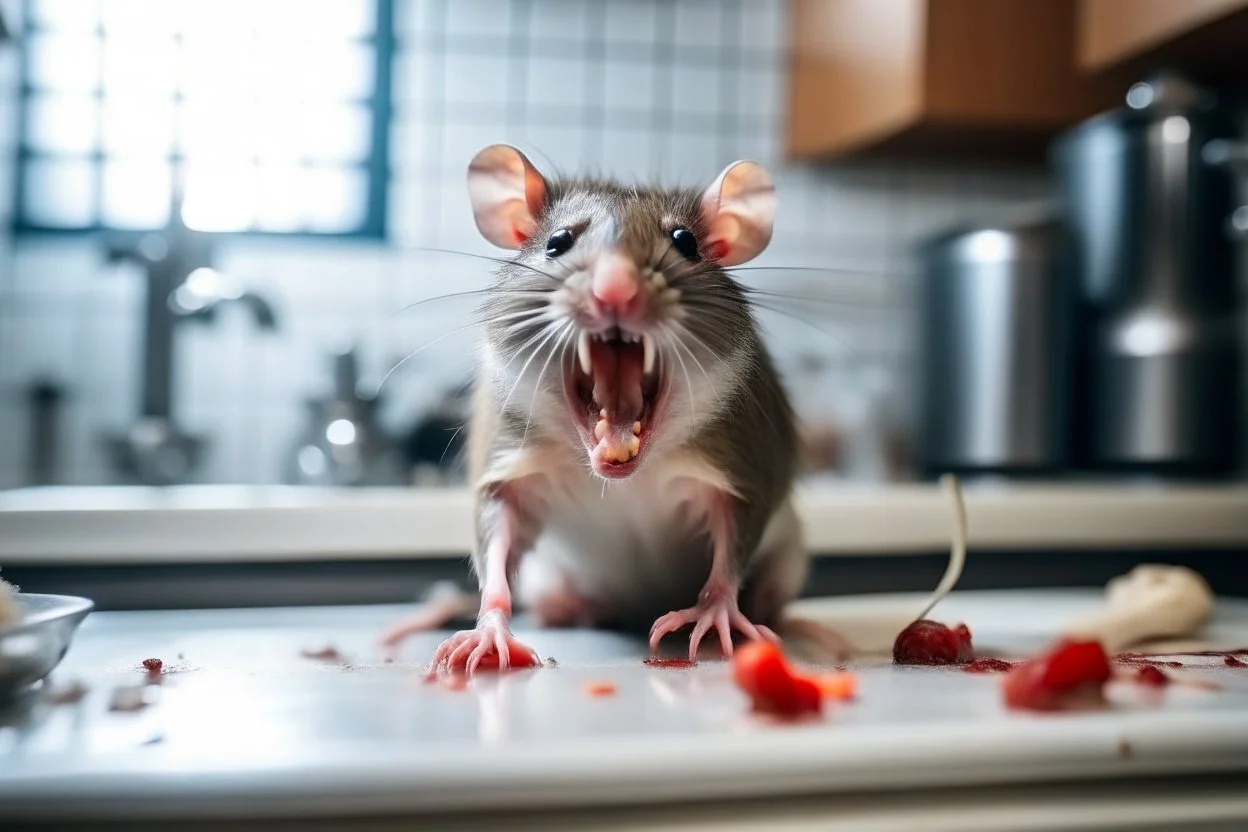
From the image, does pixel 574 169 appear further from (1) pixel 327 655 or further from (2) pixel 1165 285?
(1) pixel 327 655

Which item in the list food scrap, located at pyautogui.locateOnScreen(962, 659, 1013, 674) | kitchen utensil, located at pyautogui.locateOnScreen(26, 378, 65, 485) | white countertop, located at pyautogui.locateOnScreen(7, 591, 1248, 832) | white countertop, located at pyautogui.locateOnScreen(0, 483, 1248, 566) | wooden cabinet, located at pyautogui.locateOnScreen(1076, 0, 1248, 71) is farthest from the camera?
kitchen utensil, located at pyautogui.locateOnScreen(26, 378, 65, 485)

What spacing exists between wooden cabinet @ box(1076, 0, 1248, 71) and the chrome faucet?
1.49 m

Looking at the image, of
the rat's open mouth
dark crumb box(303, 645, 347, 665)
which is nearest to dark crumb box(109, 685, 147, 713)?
dark crumb box(303, 645, 347, 665)

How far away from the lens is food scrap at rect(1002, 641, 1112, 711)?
21.3 inches

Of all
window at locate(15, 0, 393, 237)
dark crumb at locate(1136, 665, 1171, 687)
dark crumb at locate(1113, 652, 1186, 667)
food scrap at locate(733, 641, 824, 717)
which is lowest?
dark crumb at locate(1113, 652, 1186, 667)

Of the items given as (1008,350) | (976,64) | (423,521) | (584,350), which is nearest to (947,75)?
(976,64)

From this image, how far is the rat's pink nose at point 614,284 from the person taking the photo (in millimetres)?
632

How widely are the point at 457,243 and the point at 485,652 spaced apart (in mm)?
1465

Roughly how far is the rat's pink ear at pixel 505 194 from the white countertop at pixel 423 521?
2.17 ft

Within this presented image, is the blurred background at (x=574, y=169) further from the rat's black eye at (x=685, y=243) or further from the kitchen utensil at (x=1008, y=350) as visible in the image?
the rat's black eye at (x=685, y=243)

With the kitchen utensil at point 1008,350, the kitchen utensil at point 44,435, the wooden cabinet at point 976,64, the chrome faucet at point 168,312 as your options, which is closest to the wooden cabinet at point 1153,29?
the wooden cabinet at point 976,64

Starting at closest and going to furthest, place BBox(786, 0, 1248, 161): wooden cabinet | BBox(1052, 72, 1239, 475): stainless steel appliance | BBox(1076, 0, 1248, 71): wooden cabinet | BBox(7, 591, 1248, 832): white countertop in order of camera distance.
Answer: BBox(7, 591, 1248, 832): white countertop < BBox(1076, 0, 1248, 71): wooden cabinet < BBox(1052, 72, 1239, 475): stainless steel appliance < BBox(786, 0, 1248, 161): wooden cabinet

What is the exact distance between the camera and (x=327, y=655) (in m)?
0.78

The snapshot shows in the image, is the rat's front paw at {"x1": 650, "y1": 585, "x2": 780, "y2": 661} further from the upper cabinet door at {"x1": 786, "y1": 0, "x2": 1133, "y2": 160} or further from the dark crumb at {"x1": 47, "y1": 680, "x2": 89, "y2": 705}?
the upper cabinet door at {"x1": 786, "y1": 0, "x2": 1133, "y2": 160}
